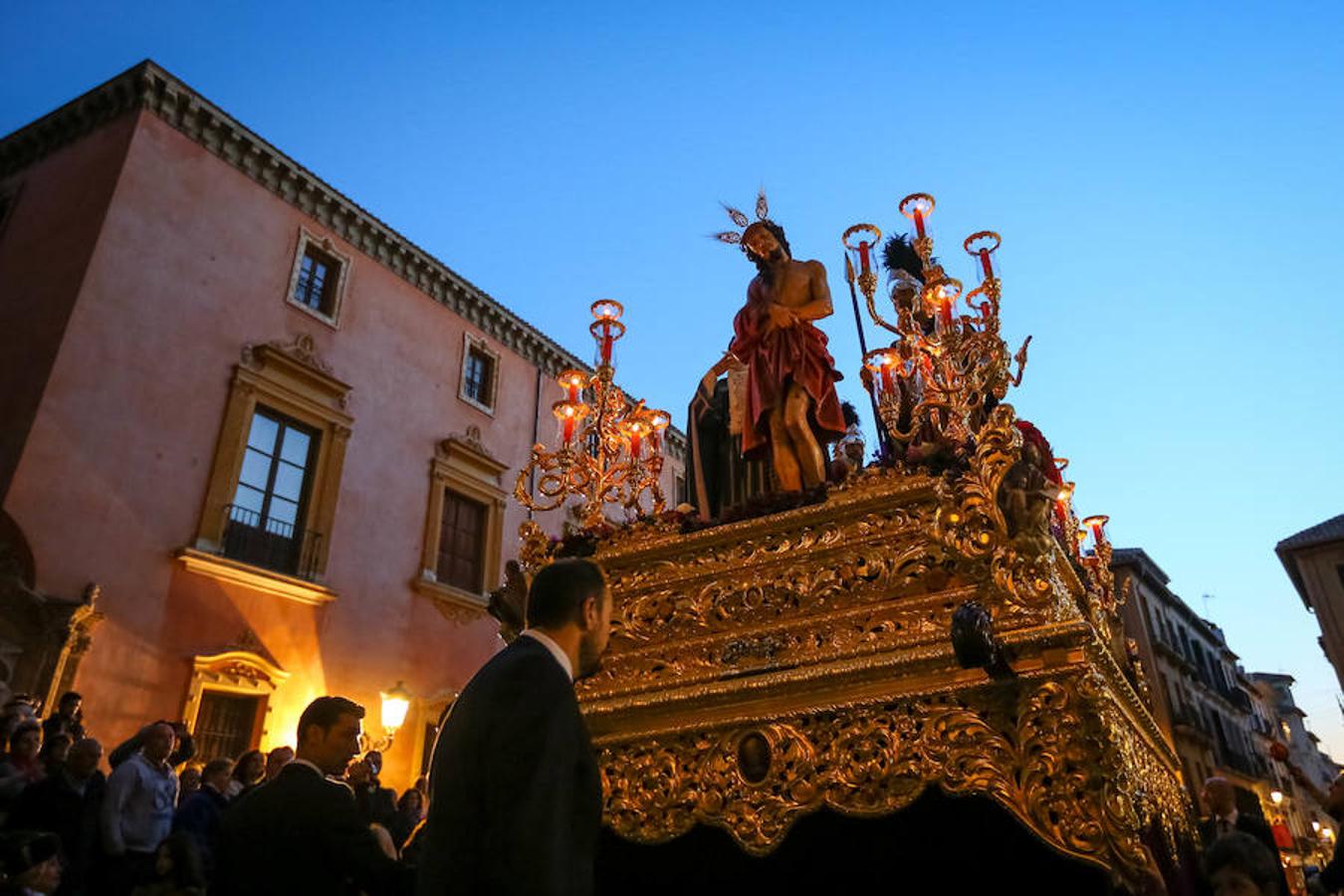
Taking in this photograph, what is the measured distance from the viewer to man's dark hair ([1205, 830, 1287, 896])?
2818 millimetres

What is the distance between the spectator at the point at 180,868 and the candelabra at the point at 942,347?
4.68 m

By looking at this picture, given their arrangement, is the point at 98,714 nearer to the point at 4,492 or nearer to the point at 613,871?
the point at 4,492

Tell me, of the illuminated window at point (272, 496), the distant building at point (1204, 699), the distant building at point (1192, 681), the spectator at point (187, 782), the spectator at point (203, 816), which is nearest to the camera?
the spectator at point (203, 816)

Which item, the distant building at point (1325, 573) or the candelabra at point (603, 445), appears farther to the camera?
the distant building at point (1325, 573)

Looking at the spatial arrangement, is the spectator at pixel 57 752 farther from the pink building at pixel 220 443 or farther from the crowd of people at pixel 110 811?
the pink building at pixel 220 443

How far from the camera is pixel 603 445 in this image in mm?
5840

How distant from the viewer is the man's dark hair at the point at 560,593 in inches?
80.6

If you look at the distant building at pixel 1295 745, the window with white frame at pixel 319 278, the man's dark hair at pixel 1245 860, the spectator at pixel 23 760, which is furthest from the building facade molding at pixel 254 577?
the distant building at pixel 1295 745

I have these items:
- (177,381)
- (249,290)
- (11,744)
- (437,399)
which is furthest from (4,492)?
(437,399)

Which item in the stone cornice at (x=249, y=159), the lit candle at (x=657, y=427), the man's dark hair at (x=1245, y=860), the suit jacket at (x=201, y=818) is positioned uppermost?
the stone cornice at (x=249, y=159)

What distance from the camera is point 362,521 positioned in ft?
48.8

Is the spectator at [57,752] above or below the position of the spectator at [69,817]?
above

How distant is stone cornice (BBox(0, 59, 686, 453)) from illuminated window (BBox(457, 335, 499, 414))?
1.71 feet

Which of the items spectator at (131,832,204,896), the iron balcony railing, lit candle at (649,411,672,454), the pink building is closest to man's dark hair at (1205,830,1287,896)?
lit candle at (649,411,672,454)
